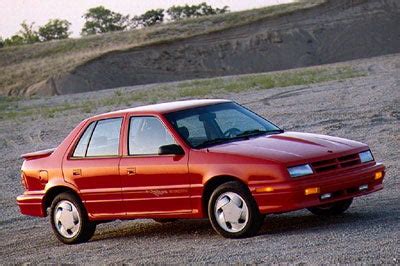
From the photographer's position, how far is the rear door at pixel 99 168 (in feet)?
40.3

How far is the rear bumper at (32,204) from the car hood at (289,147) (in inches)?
94.2

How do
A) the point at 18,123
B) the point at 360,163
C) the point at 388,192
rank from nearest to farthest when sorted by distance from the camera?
the point at 360,163 → the point at 388,192 → the point at 18,123

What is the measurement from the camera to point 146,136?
12242mm

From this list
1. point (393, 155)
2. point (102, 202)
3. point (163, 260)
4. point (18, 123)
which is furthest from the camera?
point (18, 123)

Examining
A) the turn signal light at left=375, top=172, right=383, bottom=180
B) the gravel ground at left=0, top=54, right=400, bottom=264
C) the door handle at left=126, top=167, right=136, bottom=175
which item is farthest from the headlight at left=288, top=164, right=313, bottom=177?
the door handle at left=126, top=167, right=136, bottom=175

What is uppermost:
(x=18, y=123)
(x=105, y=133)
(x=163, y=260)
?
(x=105, y=133)

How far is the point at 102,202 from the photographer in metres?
12.4

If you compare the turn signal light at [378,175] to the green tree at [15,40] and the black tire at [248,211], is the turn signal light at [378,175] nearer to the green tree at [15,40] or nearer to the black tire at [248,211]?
the black tire at [248,211]

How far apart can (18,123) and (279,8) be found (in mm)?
44500

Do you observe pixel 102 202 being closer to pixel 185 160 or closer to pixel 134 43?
pixel 185 160

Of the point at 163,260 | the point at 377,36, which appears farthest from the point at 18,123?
the point at 377,36

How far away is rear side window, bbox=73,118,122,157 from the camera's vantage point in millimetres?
12469

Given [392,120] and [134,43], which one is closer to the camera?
[392,120]

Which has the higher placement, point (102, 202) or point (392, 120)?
point (102, 202)
